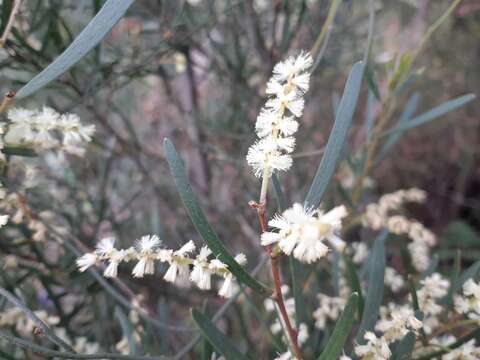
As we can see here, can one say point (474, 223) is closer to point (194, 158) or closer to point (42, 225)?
point (194, 158)

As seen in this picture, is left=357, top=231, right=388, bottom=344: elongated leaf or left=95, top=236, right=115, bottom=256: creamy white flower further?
left=357, top=231, right=388, bottom=344: elongated leaf

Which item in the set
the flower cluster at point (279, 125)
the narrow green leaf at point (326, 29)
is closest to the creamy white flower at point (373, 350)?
the flower cluster at point (279, 125)

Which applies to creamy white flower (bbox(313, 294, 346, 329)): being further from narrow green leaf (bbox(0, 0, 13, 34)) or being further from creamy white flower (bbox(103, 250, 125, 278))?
narrow green leaf (bbox(0, 0, 13, 34))

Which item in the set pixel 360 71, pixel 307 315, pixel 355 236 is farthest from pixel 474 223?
pixel 360 71

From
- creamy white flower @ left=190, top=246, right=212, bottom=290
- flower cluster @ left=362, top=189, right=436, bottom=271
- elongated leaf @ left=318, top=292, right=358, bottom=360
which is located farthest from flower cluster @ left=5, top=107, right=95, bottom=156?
flower cluster @ left=362, top=189, right=436, bottom=271

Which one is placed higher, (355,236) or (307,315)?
(355,236)

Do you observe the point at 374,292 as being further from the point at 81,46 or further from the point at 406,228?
the point at 81,46

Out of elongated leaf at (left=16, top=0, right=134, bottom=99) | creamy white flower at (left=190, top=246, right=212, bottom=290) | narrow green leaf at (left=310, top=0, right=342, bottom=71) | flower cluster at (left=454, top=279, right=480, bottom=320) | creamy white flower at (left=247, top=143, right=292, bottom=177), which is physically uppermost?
narrow green leaf at (left=310, top=0, right=342, bottom=71)
